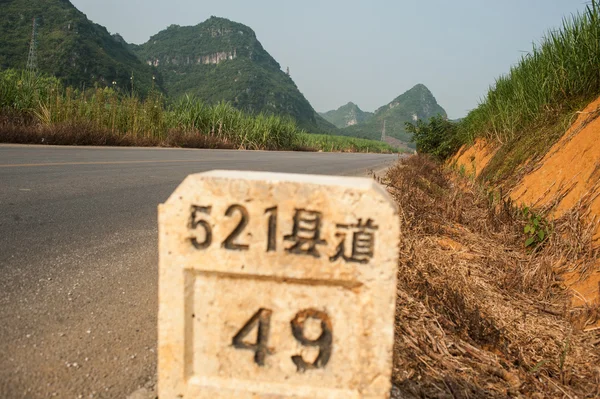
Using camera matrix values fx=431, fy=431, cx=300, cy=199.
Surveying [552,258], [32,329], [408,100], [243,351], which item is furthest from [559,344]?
[408,100]

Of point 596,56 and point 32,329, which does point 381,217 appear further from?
point 596,56

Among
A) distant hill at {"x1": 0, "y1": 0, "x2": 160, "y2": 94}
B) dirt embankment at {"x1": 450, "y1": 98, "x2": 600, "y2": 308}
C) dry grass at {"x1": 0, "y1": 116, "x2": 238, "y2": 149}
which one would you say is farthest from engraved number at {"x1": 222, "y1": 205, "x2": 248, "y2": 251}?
distant hill at {"x1": 0, "y1": 0, "x2": 160, "y2": 94}

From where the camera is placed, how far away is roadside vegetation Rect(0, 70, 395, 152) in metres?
10.9

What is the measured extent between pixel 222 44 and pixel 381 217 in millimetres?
130900

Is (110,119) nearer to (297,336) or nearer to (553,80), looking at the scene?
(553,80)

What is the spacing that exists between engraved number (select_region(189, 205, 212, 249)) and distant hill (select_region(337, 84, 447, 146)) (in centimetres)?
13680

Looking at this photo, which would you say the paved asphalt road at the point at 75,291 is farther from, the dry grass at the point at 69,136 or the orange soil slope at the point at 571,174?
the dry grass at the point at 69,136

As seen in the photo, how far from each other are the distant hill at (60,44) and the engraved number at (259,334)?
4169 cm

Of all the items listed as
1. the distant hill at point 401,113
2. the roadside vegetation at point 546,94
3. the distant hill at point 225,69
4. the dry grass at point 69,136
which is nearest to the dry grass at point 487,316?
the roadside vegetation at point 546,94

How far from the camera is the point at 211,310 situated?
126cm

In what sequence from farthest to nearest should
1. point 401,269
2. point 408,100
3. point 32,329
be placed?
point 408,100 < point 401,269 < point 32,329

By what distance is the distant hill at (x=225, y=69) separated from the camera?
287 ft

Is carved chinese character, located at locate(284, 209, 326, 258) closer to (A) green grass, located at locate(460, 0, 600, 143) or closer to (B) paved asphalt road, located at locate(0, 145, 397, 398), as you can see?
(B) paved asphalt road, located at locate(0, 145, 397, 398)

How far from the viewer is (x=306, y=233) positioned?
3.93 ft
